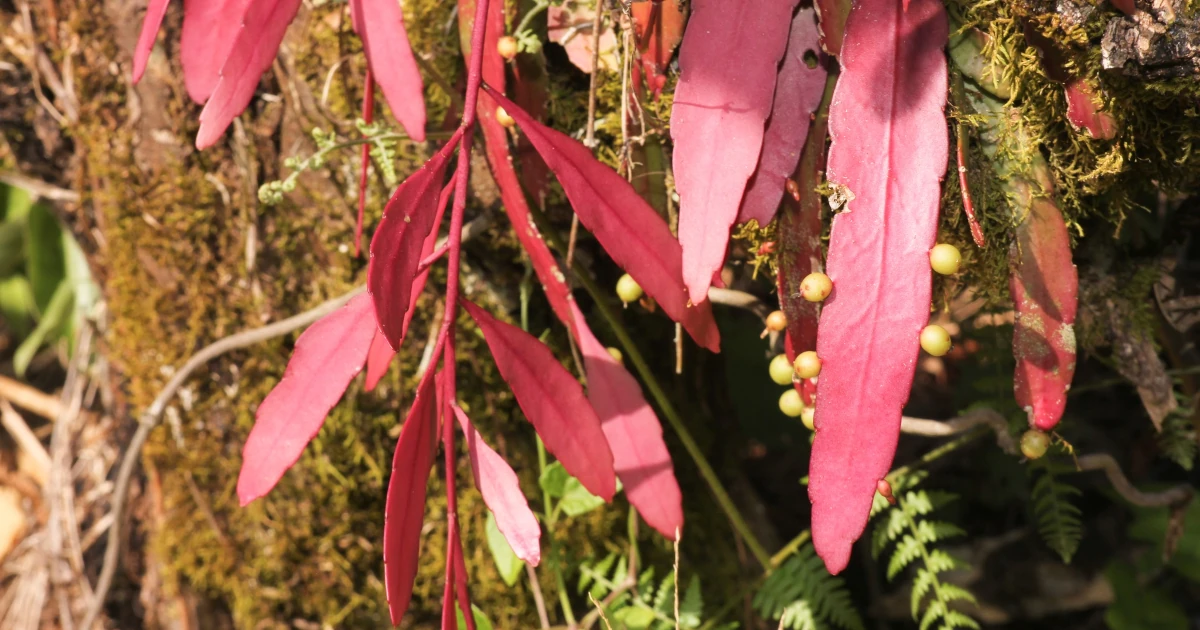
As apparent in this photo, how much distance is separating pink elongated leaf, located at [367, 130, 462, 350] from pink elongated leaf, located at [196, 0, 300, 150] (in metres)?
0.24

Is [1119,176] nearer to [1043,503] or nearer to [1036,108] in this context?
[1036,108]

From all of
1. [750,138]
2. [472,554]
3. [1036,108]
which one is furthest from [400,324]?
[472,554]

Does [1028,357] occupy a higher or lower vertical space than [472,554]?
higher

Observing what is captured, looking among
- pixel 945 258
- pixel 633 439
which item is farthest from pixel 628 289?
pixel 945 258

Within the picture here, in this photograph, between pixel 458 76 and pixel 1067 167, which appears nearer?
pixel 1067 167

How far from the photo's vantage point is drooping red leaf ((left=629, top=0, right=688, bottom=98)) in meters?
0.84

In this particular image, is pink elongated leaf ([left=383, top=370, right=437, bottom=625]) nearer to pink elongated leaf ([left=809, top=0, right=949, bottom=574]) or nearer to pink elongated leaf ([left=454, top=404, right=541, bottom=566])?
pink elongated leaf ([left=454, top=404, right=541, bottom=566])

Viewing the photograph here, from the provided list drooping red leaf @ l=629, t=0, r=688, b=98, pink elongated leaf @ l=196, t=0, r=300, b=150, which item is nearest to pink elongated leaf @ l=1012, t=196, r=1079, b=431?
drooping red leaf @ l=629, t=0, r=688, b=98

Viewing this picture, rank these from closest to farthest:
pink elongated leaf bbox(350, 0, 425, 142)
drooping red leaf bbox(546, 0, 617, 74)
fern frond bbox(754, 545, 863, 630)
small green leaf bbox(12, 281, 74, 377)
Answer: pink elongated leaf bbox(350, 0, 425, 142) < drooping red leaf bbox(546, 0, 617, 74) < fern frond bbox(754, 545, 863, 630) < small green leaf bbox(12, 281, 74, 377)

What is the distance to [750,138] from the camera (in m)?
0.73

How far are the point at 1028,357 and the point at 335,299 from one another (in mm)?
827

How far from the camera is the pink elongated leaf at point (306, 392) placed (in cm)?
77

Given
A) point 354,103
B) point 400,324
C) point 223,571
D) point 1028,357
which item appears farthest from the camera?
point 223,571

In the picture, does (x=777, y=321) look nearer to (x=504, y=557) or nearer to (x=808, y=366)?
(x=808, y=366)
